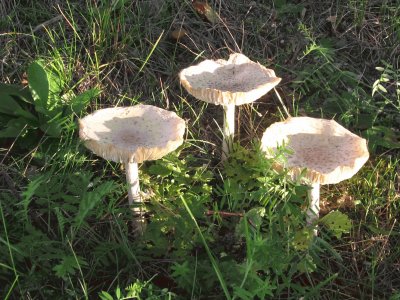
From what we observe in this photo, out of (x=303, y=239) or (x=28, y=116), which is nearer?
→ (x=303, y=239)

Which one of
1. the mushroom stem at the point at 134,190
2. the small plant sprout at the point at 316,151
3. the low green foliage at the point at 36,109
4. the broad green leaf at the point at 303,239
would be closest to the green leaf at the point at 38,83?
the low green foliage at the point at 36,109

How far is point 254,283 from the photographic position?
2.38 metres

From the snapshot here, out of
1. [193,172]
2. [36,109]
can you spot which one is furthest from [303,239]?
[36,109]

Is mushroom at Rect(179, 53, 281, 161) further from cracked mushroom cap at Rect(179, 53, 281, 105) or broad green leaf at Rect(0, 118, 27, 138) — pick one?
broad green leaf at Rect(0, 118, 27, 138)

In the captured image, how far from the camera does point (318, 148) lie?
3166 millimetres

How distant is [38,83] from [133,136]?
0.90 m

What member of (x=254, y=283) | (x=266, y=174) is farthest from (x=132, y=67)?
(x=254, y=283)

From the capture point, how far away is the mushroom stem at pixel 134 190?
3.05 meters

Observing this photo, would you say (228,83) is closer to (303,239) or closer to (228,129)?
(228,129)

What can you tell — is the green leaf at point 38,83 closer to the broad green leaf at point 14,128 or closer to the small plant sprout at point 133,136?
the broad green leaf at point 14,128

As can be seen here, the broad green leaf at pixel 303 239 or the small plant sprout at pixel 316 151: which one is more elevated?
the small plant sprout at pixel 316 151

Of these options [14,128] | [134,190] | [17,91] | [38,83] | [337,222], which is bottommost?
[337,222]

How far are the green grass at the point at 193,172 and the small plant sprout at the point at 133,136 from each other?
0.46 ft

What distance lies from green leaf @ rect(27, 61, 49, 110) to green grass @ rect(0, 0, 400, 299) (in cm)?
2
